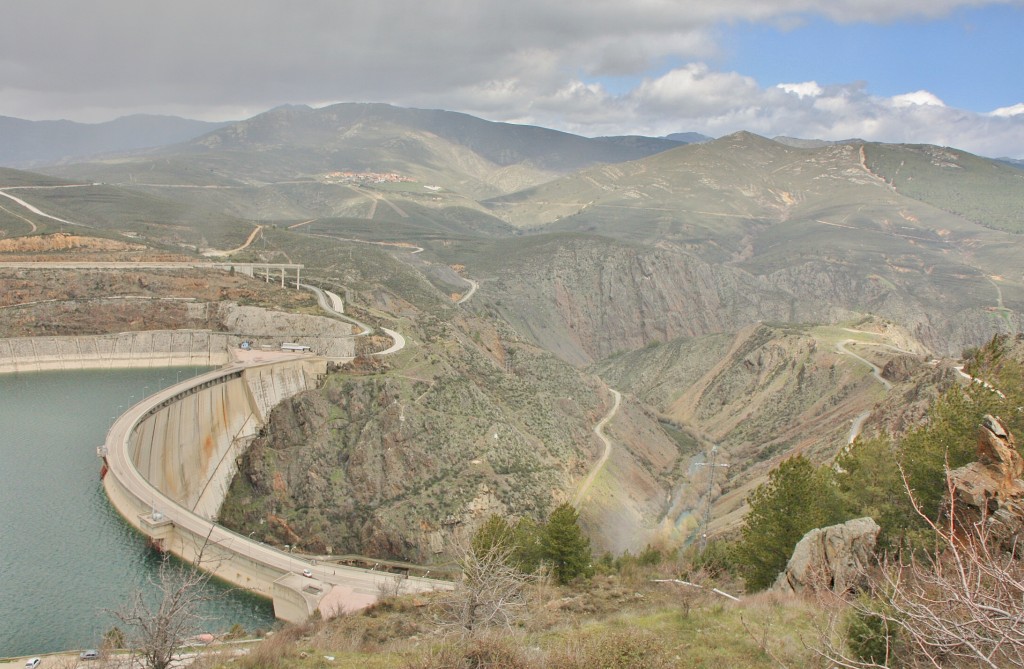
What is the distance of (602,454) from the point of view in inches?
2537

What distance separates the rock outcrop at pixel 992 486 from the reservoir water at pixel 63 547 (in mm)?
23523

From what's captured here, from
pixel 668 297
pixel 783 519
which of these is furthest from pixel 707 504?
pixel 668 297

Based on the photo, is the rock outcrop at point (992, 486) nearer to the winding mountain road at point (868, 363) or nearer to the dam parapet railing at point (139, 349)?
the winding mountain road at point (868, 363)

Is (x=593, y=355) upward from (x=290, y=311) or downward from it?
downward

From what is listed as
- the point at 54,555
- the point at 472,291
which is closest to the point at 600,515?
the point at 54,555

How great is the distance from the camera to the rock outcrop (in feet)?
55.8

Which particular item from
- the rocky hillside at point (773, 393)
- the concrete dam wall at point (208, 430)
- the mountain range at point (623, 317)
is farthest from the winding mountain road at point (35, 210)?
the rocky hillside at point (773, 393)

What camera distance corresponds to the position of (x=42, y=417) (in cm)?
5325

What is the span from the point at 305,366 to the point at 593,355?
8213 centimetres

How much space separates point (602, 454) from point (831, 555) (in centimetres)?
4152

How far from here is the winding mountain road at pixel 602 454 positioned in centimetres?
5514

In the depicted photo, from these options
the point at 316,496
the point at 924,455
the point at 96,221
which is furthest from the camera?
the point at 96,221

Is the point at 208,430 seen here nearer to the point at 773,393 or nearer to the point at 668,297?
the point at 773,393

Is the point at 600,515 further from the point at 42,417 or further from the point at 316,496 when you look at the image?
the point at 42,417
